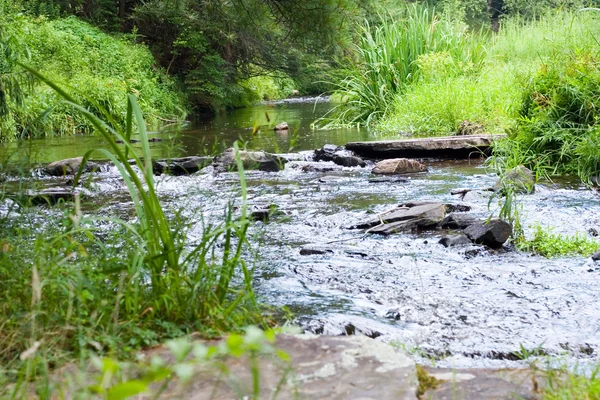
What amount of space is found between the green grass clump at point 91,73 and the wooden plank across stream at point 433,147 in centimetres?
565

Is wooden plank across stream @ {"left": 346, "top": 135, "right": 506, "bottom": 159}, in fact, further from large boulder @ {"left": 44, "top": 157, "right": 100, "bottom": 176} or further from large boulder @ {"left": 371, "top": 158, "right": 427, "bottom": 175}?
large boulder @ {"left": 44, "top": 157, "right": 100, "bottom": 176}

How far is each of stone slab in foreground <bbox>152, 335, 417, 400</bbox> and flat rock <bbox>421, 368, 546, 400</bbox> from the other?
4.3 inches

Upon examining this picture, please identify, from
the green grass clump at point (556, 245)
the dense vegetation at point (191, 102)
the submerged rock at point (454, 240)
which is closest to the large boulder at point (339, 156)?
the dense vegetation at point (191, 102)

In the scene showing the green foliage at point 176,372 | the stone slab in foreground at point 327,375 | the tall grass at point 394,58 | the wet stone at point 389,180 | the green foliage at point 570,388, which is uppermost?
the tall grass at point 394,58

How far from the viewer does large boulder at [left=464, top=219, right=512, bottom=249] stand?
13.8 ft

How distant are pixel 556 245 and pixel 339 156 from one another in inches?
173

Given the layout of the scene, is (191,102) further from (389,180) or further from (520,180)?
(520,180)

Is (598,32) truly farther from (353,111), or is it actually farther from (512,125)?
(353,111)

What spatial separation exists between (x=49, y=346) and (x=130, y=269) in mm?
385

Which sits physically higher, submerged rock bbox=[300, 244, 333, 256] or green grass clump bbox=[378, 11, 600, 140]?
green grass clump bbox=[378, 11, 600, 140]

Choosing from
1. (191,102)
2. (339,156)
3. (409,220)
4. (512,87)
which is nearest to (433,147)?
(339,156)

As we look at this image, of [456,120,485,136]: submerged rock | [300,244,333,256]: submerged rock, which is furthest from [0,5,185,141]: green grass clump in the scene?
[300,244,333,256]: submerged rock

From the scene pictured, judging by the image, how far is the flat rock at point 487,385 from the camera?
6.16ft

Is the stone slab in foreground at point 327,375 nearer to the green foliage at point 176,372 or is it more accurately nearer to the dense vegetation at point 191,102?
the green foliage at point 176,372
